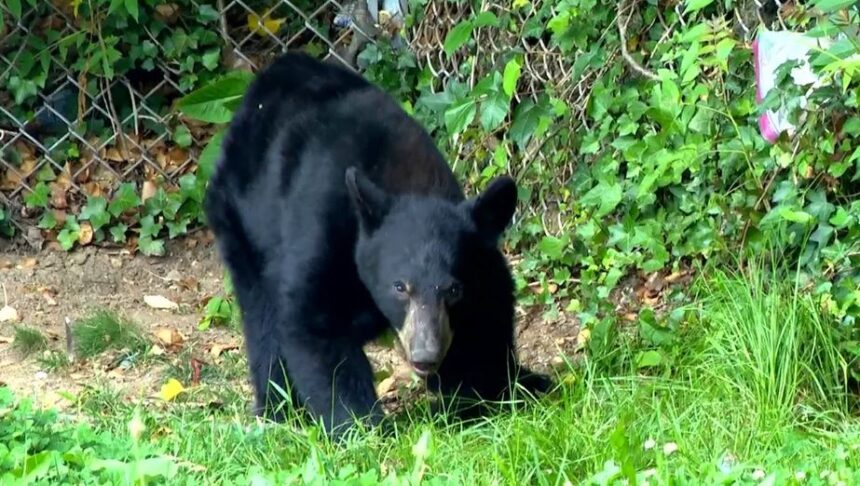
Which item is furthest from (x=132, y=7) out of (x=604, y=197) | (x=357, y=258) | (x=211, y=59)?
(x=357, y=258)

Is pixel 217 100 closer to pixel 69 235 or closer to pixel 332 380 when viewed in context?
pixel 69 235

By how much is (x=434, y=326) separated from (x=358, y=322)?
433 mm

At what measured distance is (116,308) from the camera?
6473mm

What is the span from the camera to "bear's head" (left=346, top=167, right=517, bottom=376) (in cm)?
452

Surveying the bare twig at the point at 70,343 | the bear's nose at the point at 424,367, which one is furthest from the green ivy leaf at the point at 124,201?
the bear's nose at the point at 424,367

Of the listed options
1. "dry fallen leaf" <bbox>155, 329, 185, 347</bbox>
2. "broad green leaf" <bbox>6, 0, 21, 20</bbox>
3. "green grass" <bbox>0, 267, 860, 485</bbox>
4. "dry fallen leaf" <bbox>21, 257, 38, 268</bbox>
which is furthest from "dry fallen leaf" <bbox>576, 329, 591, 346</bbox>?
"broad green leaf" <bbox>6, 0, 21, 20</bbox>

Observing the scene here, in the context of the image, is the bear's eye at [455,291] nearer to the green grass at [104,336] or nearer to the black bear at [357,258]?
the black bear at [357,258]

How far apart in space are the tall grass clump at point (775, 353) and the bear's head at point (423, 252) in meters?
0.81

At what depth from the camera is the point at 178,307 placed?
21.4 feet

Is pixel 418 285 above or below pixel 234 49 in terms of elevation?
below

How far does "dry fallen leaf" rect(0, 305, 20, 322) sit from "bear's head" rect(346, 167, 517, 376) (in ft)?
7.10

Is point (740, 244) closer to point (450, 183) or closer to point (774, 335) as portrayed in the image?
point (774, 335)

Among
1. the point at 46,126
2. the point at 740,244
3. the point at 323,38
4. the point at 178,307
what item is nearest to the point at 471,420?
the point at 740,244

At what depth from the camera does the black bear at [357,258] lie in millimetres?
4594
